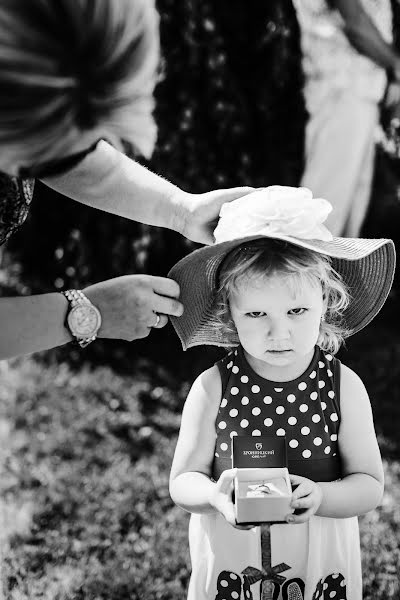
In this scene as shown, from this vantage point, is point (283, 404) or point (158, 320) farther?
point (158, 320)

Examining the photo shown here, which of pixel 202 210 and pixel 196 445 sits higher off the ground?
pixel 202 210

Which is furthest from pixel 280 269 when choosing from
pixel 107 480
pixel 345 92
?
pixel 345 92

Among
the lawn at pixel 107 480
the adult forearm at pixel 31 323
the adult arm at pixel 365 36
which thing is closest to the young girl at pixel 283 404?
the adult forearm at pixel 31 323

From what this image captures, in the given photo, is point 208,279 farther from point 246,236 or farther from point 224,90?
point 224,90

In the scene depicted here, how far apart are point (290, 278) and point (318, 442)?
44 cm

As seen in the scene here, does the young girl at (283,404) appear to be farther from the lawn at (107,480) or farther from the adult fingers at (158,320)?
the lawn at (107,480)

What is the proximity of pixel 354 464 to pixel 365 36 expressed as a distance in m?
3.39

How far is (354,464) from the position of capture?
2104 mm

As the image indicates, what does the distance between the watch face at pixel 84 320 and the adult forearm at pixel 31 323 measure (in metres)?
0.02

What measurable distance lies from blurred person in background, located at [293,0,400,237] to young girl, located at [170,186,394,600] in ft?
9.19

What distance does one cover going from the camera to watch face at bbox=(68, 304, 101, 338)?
2.16m

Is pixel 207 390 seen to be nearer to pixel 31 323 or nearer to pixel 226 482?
pixel 226 482

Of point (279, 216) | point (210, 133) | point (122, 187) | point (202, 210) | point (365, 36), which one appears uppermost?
point (365, 36)

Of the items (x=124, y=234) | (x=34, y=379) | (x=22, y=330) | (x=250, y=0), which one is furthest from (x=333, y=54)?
(x=22, y=330)
